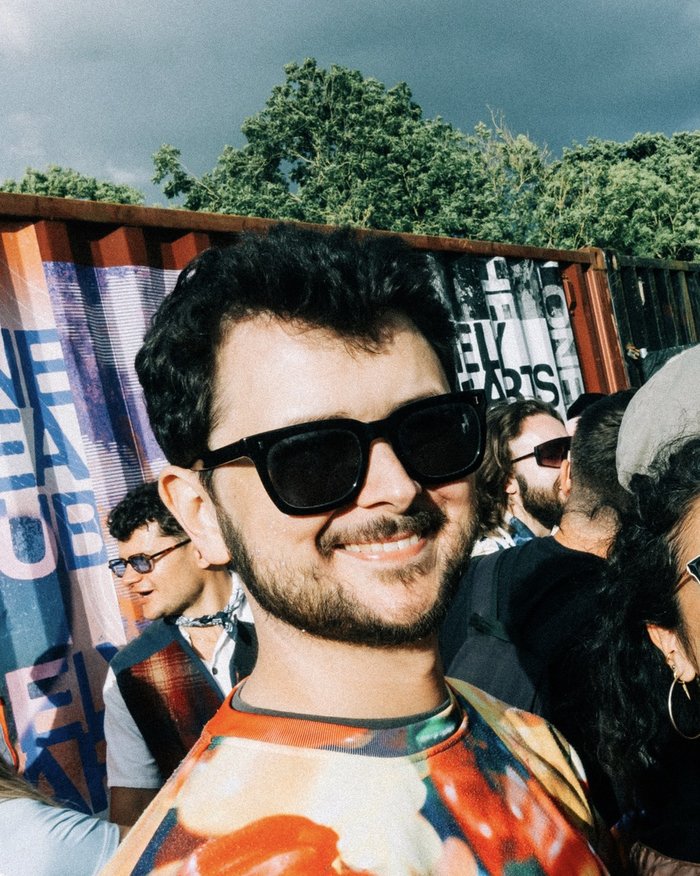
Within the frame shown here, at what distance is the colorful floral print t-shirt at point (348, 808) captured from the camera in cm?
83

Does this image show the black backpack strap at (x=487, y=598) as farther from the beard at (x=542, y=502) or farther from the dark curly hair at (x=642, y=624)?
the beard at (x=542, y=502)

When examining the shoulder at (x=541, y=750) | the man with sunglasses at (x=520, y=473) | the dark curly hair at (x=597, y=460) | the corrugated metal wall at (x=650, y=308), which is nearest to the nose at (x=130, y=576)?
the man with sunglasses at (x=520, y=473)

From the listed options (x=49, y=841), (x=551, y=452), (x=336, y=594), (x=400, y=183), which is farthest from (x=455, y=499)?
(x=400, y=183)

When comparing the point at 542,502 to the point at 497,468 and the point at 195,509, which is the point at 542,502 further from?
the point at 195,509

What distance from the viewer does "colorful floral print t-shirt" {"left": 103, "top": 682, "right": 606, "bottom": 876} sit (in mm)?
825

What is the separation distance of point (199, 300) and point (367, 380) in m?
0.29

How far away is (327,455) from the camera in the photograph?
40.4 inches

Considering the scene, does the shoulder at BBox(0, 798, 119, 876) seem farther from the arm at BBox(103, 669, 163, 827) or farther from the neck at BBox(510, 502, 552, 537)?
the neck at BBox(510, 502, 552, 537)

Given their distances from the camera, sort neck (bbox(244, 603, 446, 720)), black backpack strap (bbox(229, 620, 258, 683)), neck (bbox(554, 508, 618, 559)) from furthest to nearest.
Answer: black backpack strap (bbox(229, 620, 258, 683))
neck (bbox(554, 508, 618, 559))
neck (bbox(244, 603, 446, 720))

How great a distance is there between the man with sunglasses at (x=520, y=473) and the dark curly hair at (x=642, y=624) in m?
1.74

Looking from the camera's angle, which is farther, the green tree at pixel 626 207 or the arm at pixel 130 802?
the green tree at pixel 626 207

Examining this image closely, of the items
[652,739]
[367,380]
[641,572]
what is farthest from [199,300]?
[652,739]

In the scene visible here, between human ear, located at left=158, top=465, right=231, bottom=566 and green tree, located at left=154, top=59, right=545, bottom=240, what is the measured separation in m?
19.3

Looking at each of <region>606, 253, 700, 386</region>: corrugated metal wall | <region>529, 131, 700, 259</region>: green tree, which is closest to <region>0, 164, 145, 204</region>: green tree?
<region>529, 131, 700, 259</region>: green tree
